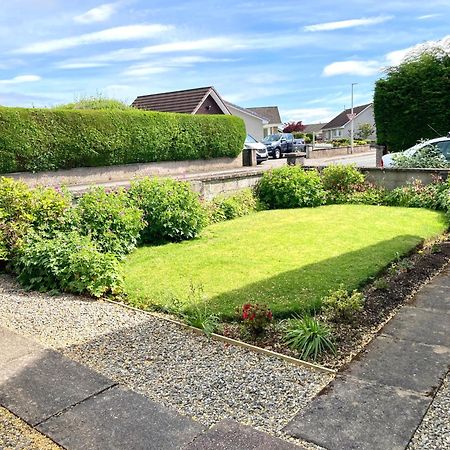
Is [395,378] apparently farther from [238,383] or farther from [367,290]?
[367,290]

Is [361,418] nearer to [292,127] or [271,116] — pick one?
[271,116]

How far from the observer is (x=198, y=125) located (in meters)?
20.4

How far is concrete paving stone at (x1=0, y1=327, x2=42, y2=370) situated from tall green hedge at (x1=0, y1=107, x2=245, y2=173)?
1134 cm

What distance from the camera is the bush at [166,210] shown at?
821 centimetres

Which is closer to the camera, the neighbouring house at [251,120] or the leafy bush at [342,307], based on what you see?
the leafy bush at [342,307]

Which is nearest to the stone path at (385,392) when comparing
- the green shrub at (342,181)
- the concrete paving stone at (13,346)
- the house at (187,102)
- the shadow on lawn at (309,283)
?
the shadow on lawn at (309,283)

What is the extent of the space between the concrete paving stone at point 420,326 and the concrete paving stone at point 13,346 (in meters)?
3.26

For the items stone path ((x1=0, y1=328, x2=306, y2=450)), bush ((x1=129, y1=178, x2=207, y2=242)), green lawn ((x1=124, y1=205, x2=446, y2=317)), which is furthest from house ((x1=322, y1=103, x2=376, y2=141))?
stone path ((x1=0, y1=328, x2=306, y2=450))

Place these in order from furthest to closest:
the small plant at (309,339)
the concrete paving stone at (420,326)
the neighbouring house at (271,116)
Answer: the neighbouring house at (271,116)
the concrete paving stone at (420,326)
the small plant at (309,339)

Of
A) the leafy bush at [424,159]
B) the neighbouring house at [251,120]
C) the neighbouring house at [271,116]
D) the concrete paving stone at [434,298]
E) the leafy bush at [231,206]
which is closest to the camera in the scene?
the concrete paving stone at [434,298]

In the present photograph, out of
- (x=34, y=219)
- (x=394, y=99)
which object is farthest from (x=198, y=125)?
(x=34, y=219)

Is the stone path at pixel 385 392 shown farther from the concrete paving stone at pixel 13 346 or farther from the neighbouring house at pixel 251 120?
the neighbouring house at pixel 251 120

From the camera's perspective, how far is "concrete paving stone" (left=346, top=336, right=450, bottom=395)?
3385 millimetres

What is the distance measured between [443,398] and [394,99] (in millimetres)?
16708
